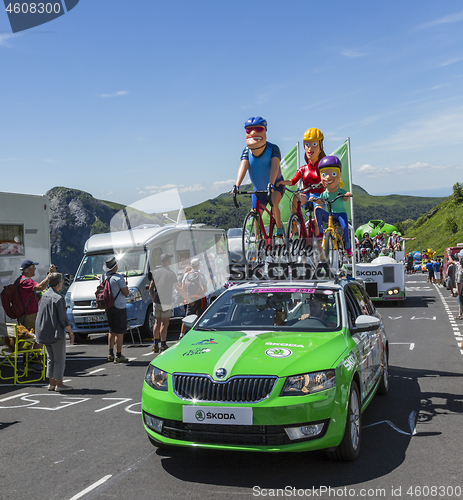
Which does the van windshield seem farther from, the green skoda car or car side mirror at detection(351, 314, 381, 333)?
car side mirror at detection(351, 314, 381, 333)

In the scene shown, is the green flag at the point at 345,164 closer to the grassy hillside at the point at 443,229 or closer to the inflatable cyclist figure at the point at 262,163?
the inflatable cyclist figure at the point at 262,163

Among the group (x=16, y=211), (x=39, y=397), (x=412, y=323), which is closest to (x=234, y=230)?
(x=412, y=323)

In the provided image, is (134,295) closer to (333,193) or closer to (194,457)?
(333,193)

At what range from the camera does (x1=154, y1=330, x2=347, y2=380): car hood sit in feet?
15.0

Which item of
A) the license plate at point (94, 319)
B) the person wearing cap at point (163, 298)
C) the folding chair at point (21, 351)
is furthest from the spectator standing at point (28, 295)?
the license plate at point (94, 319)

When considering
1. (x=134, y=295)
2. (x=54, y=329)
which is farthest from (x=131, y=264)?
(x=54, y=329)

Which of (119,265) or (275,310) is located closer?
(275,310)

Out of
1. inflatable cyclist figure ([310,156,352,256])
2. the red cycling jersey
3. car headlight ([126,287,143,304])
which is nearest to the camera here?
inflatable cyclist figure ([310,156,352,256])

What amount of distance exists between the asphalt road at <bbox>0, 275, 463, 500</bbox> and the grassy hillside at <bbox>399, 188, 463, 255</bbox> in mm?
104153

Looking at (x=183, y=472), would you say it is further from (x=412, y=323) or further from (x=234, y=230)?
(x=234, y=230)

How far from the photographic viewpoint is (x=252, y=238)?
7.48 m

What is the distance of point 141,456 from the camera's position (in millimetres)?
5059

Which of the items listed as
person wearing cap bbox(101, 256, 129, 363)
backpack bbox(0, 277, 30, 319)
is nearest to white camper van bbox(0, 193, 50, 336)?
backpack bbox(0, 277, 30, 319)

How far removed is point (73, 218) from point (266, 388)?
14506cm
